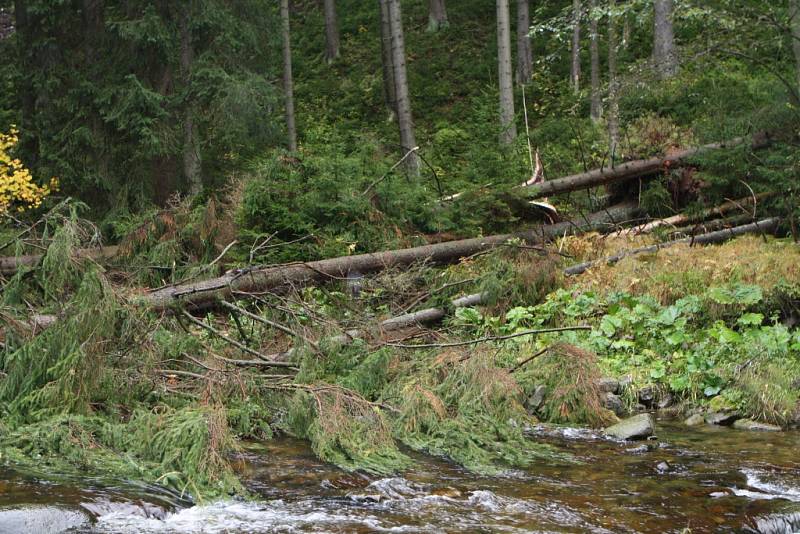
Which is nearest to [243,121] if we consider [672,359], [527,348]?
[527,348]

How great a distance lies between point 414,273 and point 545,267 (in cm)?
171

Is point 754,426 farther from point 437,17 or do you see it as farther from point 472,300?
point 437,17

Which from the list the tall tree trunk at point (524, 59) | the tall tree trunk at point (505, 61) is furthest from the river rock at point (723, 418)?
the tall tree trunk at point (524, 59)

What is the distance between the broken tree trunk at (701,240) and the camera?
36.6 feet

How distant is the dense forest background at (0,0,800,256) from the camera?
11.5 m

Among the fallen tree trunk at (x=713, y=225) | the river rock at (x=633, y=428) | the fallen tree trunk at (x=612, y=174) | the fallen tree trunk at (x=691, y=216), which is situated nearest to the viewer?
the river rock at (x=633, y=428)

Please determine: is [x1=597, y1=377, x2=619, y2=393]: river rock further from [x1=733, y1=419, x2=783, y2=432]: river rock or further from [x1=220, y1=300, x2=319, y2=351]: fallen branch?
[x1=220, y1=300, x2=319, y2=351]: fallen branch

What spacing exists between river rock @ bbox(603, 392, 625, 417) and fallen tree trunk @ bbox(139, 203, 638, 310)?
3.09 m

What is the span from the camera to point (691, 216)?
12.8 m

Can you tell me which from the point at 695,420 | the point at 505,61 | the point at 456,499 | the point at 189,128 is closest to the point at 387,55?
the point at 505,61

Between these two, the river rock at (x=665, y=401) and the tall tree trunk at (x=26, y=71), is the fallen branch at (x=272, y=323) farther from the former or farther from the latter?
the tall tree trunk at (x=26, y=71)

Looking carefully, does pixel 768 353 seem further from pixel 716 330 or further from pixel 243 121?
pixel 243 121

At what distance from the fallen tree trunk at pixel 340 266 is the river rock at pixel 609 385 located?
117 inches

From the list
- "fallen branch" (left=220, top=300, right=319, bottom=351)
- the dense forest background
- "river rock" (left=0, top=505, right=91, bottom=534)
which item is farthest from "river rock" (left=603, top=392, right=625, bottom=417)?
"river rock" (left=0, top=505, right=91, bottom=534)
